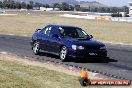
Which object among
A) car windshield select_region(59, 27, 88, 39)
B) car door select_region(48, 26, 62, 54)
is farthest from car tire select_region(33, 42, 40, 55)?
car windshield select_region(59, 27, 88, 39)

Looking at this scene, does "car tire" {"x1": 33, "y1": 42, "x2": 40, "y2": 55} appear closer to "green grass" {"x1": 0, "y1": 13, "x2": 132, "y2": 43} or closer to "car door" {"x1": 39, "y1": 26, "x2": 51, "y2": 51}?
"car door" {"x1": 39, "y1": 26, "x2": 51, "y2": 51}

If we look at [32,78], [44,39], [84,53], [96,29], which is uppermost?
[44,39]

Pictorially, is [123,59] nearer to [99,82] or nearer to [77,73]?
[77,73]

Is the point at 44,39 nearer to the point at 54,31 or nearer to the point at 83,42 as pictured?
the point at 54,31

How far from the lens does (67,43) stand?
701 inches

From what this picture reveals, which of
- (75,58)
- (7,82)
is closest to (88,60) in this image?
(75,58)

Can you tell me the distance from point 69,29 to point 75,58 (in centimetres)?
182

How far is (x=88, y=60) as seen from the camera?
1844cm

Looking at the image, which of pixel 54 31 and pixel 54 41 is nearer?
pixel 54 41

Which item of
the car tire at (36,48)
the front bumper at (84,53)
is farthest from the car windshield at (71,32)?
the car tire at (36,48)

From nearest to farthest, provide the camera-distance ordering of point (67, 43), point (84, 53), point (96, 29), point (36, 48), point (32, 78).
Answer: point (32, 78) < point (84, 53) < point (67, 43) < point (36, 48) < point (96, 29)

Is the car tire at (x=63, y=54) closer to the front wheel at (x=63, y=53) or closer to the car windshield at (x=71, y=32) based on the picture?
the front wheel at (x=63, y=53)

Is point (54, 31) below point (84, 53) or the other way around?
the other way around

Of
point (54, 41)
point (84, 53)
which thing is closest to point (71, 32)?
point (54, 41)
